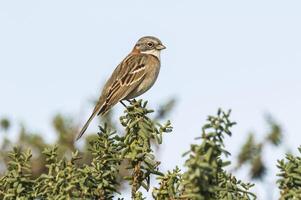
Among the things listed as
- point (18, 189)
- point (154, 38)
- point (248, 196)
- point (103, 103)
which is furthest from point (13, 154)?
point (154, 38)

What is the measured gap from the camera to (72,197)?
4344mm

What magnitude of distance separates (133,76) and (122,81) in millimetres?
254

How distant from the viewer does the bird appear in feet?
41.9

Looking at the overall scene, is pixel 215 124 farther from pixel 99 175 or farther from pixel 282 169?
pixel 99 175

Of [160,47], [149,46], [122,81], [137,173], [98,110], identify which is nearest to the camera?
[137,173]

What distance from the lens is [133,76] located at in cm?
1356

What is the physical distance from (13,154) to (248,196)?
4.58 feet

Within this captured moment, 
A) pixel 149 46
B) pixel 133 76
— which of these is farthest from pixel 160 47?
pixel 133 76

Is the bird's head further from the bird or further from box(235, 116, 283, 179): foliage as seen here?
box(235, 116, 283, 179): foliage

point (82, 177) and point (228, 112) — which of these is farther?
point (82, 177)

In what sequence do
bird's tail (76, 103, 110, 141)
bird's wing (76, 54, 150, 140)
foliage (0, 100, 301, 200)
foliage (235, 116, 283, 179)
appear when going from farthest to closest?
bird's wing (76, 54, 150, 140) < bird's tail (76, 103, 110, 141) < foliage (235, 116, 283, 179) < foliage (0, 100, 301, 200)

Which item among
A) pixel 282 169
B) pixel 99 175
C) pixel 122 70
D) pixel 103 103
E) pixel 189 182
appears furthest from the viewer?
pixel 122 70

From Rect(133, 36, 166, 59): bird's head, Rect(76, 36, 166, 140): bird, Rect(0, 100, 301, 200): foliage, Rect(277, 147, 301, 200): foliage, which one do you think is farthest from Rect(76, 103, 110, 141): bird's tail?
Rect(277, 147, 301, 200): foliage

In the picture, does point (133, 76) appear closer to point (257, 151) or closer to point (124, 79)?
point (124, 79)
